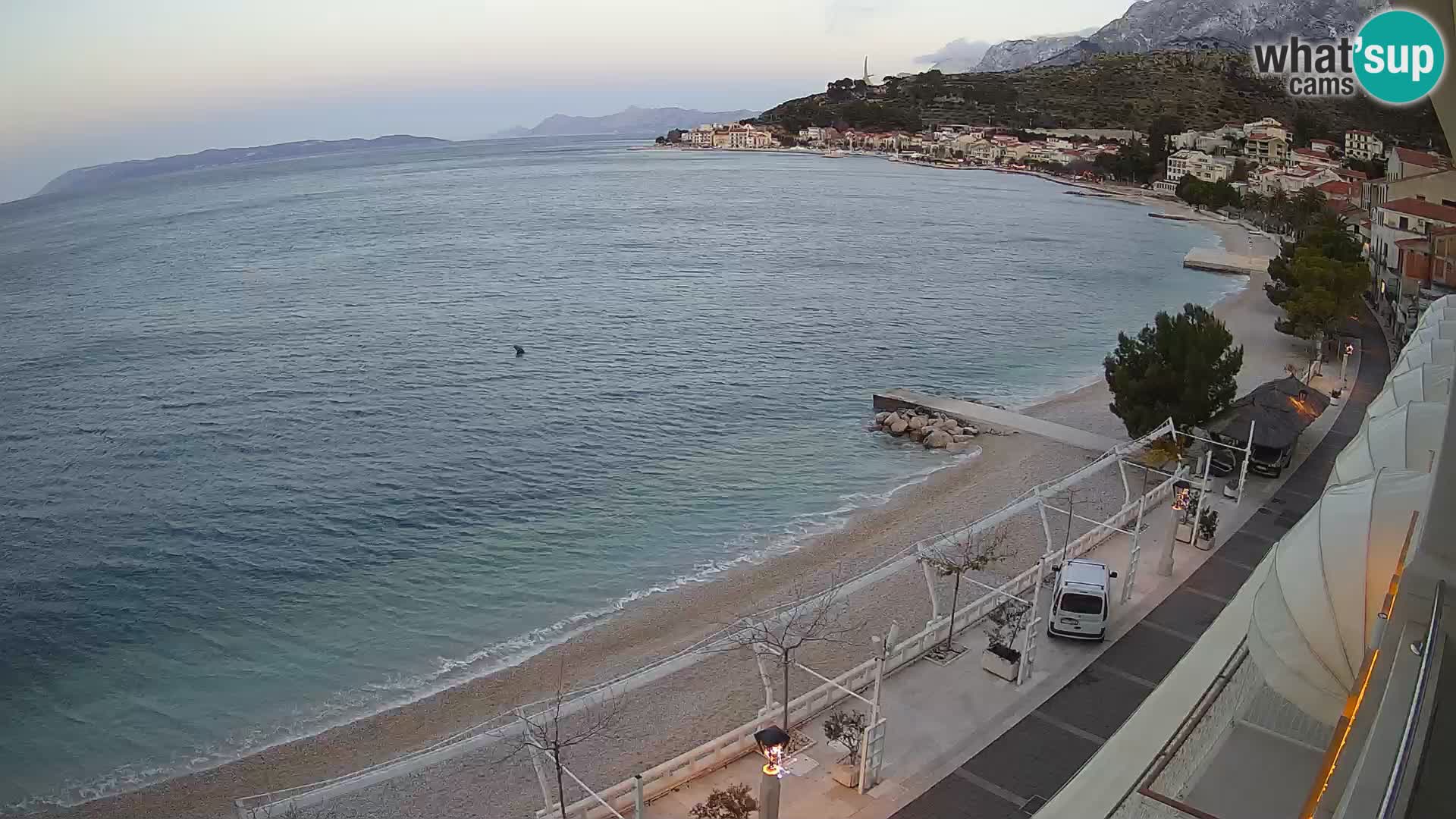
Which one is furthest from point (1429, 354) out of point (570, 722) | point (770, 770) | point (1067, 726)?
point (570, 722)

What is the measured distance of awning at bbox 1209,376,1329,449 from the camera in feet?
69.2

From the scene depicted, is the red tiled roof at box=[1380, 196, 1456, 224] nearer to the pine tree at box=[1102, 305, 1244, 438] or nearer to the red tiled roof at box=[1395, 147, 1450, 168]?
the red tiled roof at box=[1395, 147, 1450, 168]

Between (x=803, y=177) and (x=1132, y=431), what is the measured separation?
12110 cm

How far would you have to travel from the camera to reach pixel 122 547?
2397 centimetres

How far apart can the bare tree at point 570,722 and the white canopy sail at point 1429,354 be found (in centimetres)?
1307

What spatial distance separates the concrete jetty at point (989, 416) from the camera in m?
26.9

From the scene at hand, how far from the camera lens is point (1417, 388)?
1272 centimetres

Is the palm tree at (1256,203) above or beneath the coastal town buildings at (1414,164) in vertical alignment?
beneath

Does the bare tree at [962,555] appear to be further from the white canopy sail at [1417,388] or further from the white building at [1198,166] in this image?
the white building at [1198,166]

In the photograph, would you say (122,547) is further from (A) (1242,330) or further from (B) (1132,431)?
(A) (1242,330)

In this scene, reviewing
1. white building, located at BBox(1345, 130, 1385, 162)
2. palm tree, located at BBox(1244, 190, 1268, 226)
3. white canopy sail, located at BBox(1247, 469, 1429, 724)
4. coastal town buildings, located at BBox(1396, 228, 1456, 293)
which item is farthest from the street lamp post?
white building, located at BBox(1345, 130, 1385, 162)

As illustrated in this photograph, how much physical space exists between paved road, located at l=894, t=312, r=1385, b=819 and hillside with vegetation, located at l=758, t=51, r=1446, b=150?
107807 mm

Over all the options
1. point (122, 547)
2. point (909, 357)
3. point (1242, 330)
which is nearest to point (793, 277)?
point (909, 357)

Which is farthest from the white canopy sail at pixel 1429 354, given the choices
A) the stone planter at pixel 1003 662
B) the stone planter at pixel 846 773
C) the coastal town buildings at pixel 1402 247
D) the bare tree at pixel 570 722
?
the coastal town buildings at pixel 1402 247
